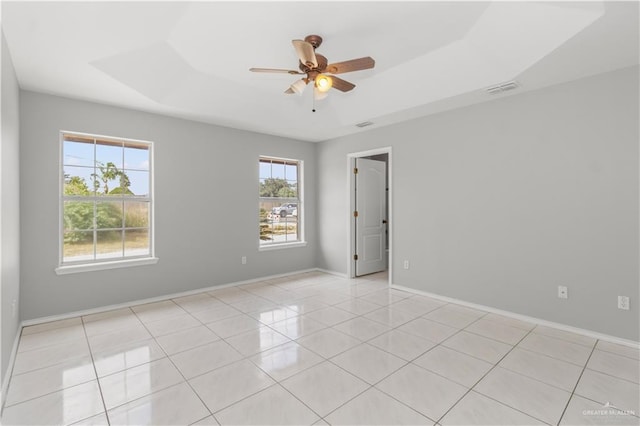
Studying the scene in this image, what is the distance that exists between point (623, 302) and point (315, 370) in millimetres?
2890

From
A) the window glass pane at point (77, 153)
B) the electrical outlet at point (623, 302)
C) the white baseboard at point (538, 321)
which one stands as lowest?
the white baseboard at point (538, 321)

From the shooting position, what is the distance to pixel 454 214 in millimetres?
4031

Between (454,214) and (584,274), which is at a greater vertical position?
(454,214)

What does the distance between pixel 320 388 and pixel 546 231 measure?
9.30 feet

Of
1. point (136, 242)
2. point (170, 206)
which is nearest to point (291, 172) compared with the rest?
point (170, 206)

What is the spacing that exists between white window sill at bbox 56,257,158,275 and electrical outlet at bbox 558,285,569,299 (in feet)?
15.5

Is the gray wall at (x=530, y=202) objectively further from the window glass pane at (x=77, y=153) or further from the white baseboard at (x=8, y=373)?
the white baseboard at (x=8, y=373)

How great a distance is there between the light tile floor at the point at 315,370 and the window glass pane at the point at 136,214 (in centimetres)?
110

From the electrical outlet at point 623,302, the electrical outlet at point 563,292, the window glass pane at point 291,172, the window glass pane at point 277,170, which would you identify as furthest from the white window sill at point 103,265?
the electrical outlet at point 623,302

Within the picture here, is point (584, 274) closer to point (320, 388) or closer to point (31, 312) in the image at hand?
point (320, 388)

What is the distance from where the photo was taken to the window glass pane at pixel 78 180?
3.63 meters

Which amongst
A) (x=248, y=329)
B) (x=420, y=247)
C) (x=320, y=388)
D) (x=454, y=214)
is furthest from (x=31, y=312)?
(x=454, y=214)

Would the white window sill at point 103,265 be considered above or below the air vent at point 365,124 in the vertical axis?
below

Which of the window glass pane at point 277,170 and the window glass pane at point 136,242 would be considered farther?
the window glass pane at point 277,170
